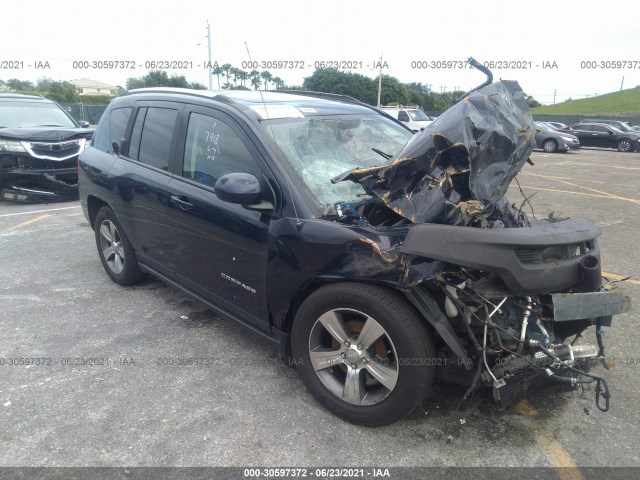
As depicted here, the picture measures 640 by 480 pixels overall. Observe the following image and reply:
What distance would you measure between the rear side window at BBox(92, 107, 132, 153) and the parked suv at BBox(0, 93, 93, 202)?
14.1 feet

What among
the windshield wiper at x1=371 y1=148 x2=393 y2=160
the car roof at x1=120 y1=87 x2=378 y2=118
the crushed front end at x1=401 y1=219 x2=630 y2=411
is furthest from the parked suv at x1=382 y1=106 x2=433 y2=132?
the crushed front end at x1=401 y1=219 x2=630 y2=411

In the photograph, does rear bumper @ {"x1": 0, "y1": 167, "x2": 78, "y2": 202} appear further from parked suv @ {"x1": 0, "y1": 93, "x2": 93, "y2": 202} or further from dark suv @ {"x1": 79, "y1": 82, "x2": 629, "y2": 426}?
dark suv @ {"x1": 79, "y1": 82, "x2": 629, "y2": 426}

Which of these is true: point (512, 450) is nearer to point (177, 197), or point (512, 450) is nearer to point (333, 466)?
point (333, 466)

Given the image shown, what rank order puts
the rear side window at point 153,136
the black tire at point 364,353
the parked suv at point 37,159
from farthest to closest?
1. the parked suv at point 37,159
2. the rear side window at point 153,136
3. the black tire at point 364,353

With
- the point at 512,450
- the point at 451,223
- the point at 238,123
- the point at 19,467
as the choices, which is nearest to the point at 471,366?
the point at 512,450

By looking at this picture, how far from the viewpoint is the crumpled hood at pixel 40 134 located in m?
8.45

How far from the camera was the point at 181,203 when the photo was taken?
360 cm

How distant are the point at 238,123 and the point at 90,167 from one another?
231cm

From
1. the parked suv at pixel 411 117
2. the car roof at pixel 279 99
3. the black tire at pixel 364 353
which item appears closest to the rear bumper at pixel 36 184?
the car roof at pixel 279 99

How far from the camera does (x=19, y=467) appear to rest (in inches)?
97.8

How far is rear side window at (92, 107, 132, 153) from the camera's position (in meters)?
4.59

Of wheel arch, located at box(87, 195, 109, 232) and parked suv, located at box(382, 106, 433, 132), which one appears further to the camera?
parked suv, located at box(382, 106, 433, 132)

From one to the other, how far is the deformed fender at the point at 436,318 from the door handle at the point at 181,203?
1758 mm

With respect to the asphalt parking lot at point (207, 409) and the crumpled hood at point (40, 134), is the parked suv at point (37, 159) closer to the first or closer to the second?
the crumpled hood at point (40, 134)
